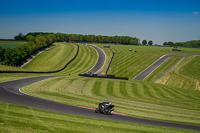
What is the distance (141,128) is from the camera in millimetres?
16250

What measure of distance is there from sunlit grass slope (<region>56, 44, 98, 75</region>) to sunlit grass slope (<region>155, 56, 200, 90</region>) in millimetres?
36753

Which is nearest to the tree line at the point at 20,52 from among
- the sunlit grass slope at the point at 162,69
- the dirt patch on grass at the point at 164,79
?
the sunlit grass slope at the point at 162,69

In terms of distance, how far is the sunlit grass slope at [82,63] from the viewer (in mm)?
85450

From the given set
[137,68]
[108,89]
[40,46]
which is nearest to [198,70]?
[137,68]

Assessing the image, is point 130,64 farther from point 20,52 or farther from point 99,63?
point 20,52

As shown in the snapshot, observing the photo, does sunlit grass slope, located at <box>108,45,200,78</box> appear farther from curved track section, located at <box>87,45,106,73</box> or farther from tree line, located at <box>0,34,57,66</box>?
tree line, located at <box>0,34,57,66</box>

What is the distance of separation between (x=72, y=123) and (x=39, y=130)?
307 centimetres

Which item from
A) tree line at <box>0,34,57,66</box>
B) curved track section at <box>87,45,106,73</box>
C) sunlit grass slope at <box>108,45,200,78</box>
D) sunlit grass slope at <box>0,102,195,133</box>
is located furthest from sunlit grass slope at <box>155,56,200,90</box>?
tree line at <box>0,34,57,66</box>

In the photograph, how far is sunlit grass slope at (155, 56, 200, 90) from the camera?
55688 millimetres

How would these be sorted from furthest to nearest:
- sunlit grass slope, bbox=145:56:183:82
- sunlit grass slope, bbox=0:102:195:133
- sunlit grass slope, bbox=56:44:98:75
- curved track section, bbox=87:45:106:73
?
curved track section, bbox=87:45:106:73
sunlit grass slope, bbox=56:44:98:75
sunlit grass slope, bbox=145:56:183:82
sunlit grass slope, bbox=0:102:195:133

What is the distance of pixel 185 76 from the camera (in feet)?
200

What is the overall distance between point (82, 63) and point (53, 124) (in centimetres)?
8406

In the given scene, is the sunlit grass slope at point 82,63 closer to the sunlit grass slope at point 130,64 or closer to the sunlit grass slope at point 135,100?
the sunlit grass slope at point 130,64

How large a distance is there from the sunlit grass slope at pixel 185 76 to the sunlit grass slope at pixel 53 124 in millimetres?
42949
